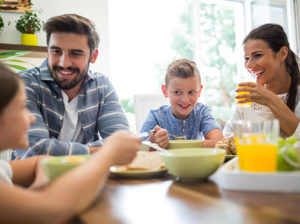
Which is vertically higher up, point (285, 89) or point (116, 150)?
point (285, 89)

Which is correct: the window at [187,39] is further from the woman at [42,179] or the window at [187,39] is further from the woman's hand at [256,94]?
the woman at [42,179]

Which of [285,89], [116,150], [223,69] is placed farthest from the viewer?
[223,69]

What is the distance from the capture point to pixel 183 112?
206 centimetres

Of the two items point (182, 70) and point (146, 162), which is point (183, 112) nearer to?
point (182, 70)

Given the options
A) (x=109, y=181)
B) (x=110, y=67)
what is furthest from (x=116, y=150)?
(x=110, y=67)

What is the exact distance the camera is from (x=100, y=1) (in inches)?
140

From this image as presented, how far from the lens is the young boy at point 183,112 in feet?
6.63

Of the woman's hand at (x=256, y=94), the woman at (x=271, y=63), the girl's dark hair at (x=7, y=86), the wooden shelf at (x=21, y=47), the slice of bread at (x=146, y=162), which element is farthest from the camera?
the wooden shelf at (x=21, y=47)

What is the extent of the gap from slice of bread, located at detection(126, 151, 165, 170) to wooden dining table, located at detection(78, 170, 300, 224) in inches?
5.2

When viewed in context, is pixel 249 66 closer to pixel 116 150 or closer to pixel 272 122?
pixel 272 122

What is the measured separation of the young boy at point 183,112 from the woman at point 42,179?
1.26 metres

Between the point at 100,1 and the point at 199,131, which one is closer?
the point at 199,131

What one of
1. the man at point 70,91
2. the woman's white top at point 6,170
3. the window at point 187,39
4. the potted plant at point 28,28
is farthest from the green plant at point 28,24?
the woman's white top at point 6,170

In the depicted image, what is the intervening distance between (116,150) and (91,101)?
98 centimetres
